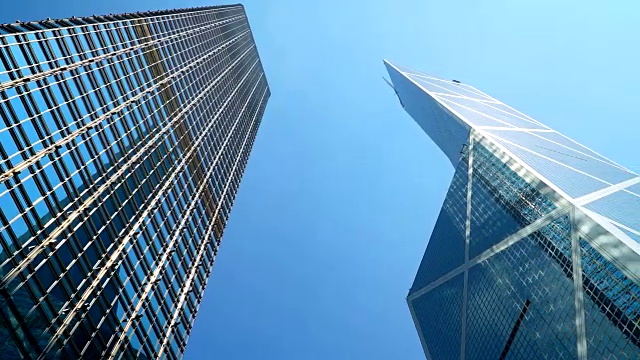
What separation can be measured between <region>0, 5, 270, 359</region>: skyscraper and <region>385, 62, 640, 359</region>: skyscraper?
31237mm

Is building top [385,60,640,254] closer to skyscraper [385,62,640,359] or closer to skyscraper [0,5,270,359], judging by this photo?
skyscraper [385,62,640,359]

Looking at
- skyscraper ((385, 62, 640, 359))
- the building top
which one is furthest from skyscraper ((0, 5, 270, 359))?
the building top

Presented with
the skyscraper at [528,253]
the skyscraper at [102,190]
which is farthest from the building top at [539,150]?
the skyscraper at [102,190]

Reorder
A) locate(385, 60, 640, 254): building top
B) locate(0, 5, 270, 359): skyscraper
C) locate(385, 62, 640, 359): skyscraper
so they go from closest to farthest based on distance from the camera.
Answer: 1. locate(0, 5, 270, 359): skyscraper
2. locate(385, 62, 640, 359): skyscraper
3. locate(385, 60, 640, 254): building top

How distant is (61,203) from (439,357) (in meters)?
60.8

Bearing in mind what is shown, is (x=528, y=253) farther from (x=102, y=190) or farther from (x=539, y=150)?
(x=102, y=190)

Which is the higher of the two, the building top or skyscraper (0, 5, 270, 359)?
skyscraper (0, 5, 270, 359)

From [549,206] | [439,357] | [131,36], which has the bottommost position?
[439,357]

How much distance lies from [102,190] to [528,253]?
39468 mm

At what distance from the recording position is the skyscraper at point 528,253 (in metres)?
36.2

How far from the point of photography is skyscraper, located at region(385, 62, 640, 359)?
36156 millimetres

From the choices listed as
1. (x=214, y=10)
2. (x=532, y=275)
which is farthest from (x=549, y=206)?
(x=214, y=10)

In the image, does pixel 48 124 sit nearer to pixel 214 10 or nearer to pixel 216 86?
pixel 216 86

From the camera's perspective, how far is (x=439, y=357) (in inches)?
2822
